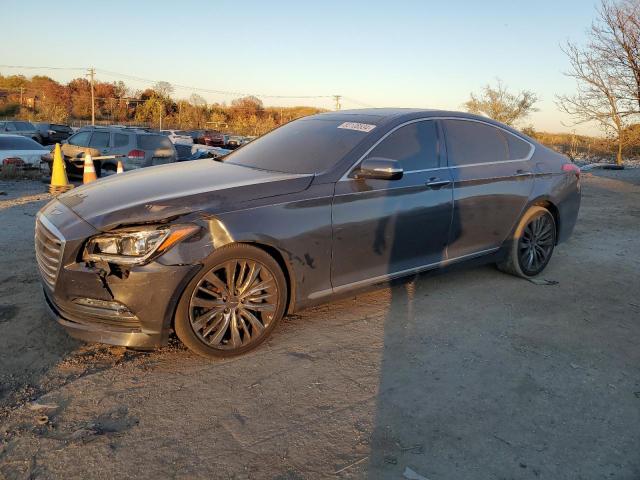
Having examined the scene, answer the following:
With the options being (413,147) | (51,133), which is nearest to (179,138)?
(51,133)

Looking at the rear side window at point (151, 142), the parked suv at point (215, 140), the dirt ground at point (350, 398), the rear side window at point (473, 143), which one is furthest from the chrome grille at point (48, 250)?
the parked suv at point (215, 140)

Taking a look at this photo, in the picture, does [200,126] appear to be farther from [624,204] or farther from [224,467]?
[224,467]

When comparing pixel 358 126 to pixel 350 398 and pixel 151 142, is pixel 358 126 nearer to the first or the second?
pixel 350 398

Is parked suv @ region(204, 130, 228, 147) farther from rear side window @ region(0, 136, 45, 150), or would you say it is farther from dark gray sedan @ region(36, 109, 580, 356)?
dark gray sedan @ region(36, 109, 580, 356)

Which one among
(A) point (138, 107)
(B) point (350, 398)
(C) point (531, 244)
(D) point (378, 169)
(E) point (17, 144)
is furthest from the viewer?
(A) point (138, 107)

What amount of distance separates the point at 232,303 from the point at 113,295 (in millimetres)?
724

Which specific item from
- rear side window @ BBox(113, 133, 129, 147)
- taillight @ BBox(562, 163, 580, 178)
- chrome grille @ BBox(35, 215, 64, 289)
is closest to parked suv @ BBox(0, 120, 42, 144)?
rear side window @ BBox(113, 133, 129, 147)

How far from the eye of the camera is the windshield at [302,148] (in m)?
3.96

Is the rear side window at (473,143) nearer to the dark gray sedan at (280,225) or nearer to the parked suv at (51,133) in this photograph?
the dark gray sedan at (280,225)

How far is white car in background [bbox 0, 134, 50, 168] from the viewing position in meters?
13.1

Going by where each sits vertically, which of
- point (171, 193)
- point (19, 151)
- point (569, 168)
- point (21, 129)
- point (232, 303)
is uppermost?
point (569, 168)

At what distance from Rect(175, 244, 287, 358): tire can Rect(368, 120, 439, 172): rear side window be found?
1309 mm

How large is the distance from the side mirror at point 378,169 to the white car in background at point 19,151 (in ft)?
40.4

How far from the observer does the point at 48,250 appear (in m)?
3.29
